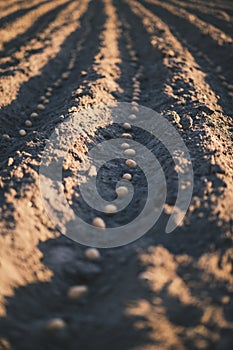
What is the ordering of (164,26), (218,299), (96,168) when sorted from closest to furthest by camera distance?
(218,299) → (96,168) → (164,26)

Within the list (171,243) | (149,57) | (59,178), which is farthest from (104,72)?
(171,243)

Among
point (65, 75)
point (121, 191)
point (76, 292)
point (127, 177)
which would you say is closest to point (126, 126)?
point (127, 177)

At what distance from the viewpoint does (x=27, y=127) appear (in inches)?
107

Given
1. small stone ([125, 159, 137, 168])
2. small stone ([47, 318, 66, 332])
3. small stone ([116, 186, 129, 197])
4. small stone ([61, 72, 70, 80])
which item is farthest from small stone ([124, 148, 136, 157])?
small stone ([61, 72, 70, 80])

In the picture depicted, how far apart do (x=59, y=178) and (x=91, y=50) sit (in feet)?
9.64

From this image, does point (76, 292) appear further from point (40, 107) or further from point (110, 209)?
point (40, 107)

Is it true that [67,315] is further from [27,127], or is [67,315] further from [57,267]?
[27,127]

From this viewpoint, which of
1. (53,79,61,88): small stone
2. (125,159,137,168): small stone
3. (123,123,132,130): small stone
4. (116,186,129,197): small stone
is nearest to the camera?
(116,186,129,197): small stone

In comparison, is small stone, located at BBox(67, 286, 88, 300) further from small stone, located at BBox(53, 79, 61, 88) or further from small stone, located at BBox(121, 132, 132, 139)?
small stone, located at BBox(53, 79, 61, 88)

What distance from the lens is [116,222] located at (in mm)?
1785

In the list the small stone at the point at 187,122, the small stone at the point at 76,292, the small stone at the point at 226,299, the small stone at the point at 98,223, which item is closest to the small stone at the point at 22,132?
the small stone at the point at 98,223

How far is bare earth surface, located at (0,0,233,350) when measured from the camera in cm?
117

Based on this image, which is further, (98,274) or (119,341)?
(98,274)

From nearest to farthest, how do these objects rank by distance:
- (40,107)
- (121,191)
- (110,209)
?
(110,209)
(121,191)
(40,107)
